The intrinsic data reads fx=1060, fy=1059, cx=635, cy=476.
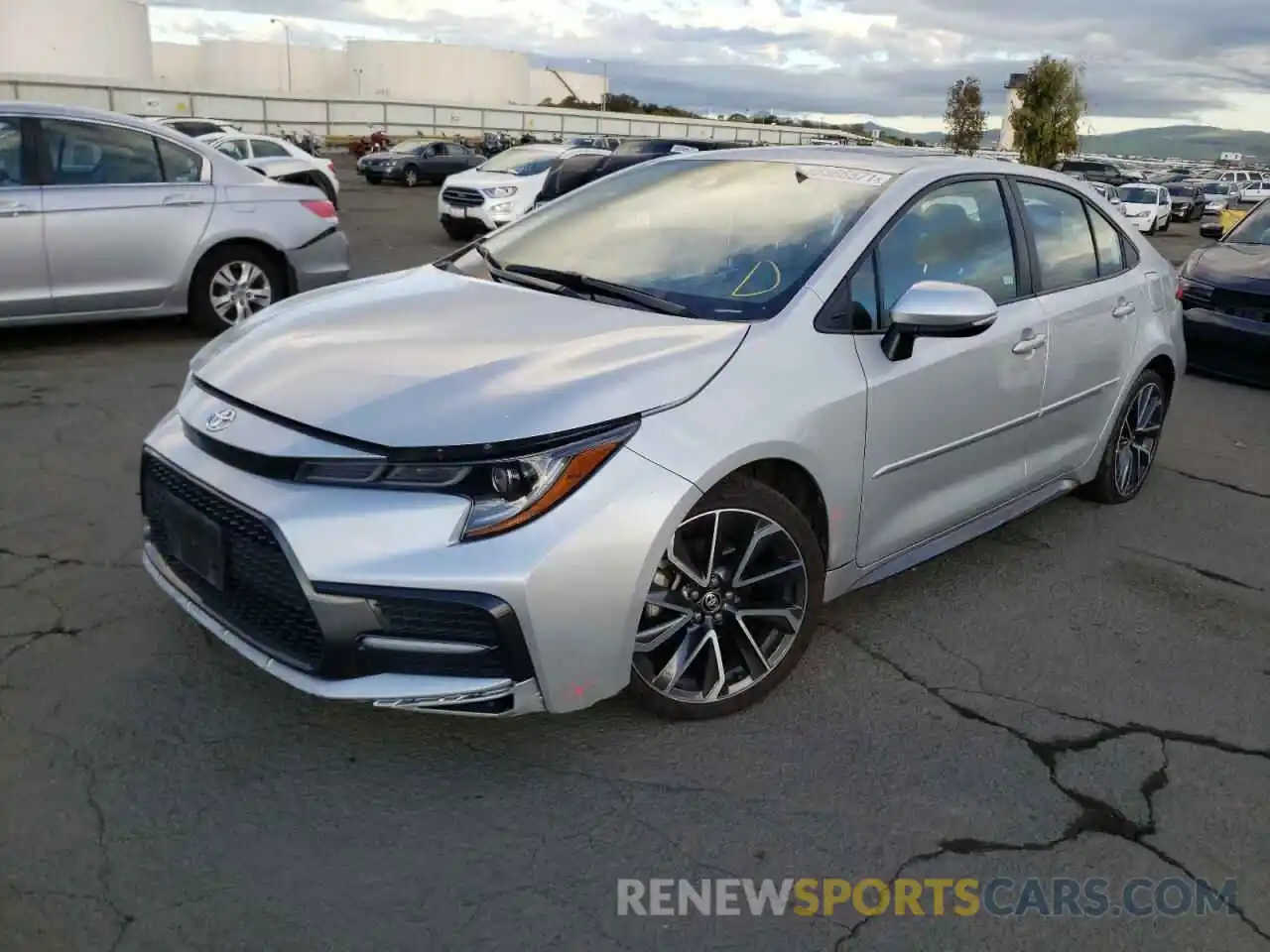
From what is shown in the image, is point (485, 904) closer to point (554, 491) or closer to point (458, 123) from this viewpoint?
point (554, 491)

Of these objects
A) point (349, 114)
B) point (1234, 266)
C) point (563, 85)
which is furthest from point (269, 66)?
point (1234, 266)

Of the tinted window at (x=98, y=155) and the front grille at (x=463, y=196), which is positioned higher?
the tinted window at (x=98, y=155)

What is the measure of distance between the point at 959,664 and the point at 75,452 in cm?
421

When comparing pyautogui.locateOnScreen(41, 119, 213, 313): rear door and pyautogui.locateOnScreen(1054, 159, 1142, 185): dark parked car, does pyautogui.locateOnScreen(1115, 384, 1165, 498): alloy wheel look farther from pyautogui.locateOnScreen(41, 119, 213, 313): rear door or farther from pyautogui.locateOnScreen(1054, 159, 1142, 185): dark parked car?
pyautogui.locateOnScreen(1054, 159, 1142, 185): dark parked car

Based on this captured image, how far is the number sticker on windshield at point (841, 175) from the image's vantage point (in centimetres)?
370

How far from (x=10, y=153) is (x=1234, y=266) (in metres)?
8.83

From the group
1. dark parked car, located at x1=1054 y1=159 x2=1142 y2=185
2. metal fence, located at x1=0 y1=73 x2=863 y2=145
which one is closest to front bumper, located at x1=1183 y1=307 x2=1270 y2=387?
dark parked car, located at x1=1054 y1=159 x2=1142 y2=185

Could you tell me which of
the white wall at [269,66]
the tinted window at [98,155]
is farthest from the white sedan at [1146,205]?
the white wall at [269,66]

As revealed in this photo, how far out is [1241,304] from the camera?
8031 millimetres

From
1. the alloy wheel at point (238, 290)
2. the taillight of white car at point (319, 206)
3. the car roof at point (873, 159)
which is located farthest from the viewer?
the taillight of white car at point (319, 206)

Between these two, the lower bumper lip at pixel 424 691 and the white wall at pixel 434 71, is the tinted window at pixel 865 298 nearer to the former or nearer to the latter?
the lower bumper lip at pixel 424 691

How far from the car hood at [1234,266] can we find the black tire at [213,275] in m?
7.10

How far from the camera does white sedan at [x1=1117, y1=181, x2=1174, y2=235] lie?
29156mm

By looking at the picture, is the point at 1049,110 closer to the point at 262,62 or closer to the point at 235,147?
the point at 235,147
